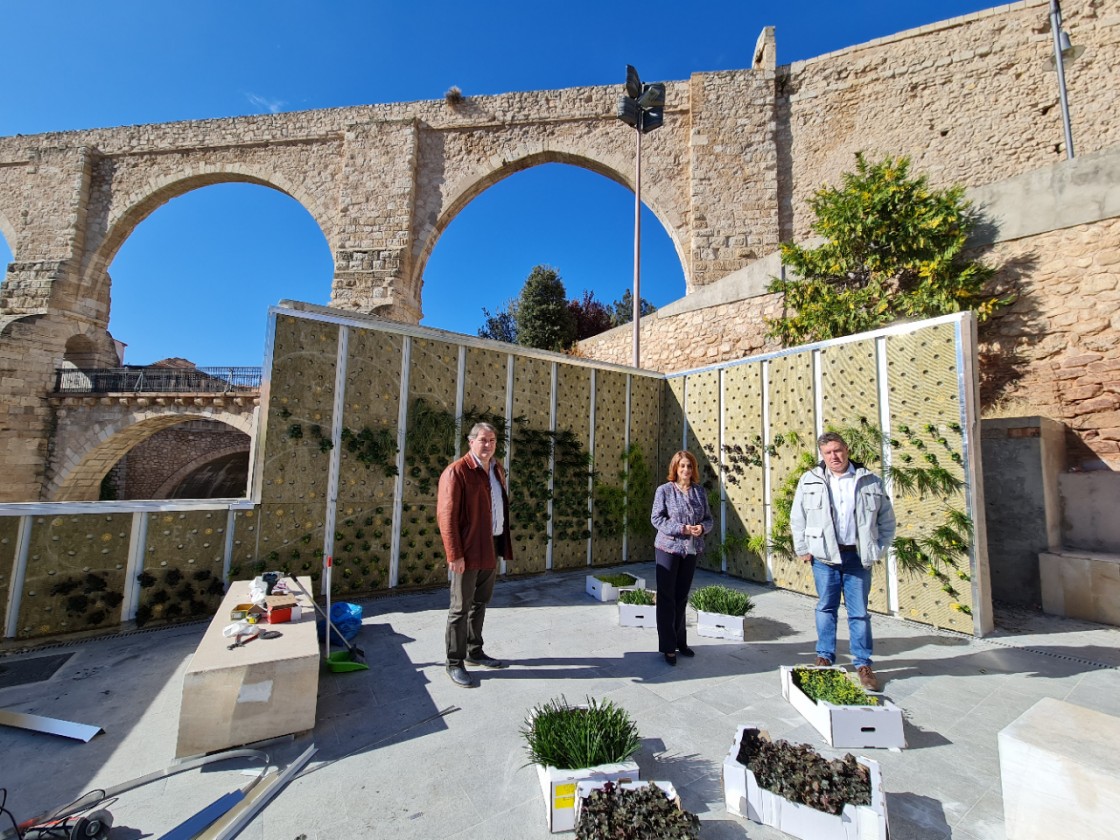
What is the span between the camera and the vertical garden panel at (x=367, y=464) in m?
5.18

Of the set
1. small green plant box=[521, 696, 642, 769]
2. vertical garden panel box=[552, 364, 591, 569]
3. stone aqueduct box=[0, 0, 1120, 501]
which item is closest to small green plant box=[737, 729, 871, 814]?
small green plant box=[521, 696, 642, 769]

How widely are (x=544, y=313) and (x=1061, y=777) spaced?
1955cm

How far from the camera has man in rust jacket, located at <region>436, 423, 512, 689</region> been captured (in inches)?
130

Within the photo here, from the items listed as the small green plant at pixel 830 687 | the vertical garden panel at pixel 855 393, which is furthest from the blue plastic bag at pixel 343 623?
the vertical garden panel at pixel 855 393

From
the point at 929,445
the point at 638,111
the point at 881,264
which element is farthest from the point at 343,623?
the point at 638,111

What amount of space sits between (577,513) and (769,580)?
259 centimetres

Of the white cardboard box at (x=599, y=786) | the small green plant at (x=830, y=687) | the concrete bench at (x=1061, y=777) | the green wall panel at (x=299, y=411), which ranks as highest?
the green wall panel at (x=299, y=411)

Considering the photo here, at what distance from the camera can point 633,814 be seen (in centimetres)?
175

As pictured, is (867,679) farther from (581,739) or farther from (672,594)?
(581,739)

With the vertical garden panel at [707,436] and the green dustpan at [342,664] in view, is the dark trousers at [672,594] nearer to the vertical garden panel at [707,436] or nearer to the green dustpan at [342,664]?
the green dustpan at [342,664]

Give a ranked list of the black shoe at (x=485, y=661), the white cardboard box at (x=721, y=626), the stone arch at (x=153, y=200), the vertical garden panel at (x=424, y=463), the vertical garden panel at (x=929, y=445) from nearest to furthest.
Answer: the black shoe at (x=485, y=661)
the white cardboard box at (x=721, y=626)
the vertical garden panel at (x=929, y=445)
the vertical garden panel at (x=424, y=463)
the stone arch at (x=153, y=200)

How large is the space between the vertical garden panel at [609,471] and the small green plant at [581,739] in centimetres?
449

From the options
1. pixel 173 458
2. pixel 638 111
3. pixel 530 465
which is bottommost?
pixel 530 465

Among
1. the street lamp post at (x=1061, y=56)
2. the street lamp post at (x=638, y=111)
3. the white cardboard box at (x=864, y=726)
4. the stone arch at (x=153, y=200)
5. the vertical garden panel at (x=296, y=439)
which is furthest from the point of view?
the stone arch at (x=153, y=200)
